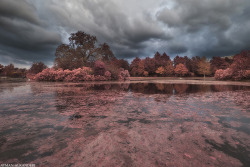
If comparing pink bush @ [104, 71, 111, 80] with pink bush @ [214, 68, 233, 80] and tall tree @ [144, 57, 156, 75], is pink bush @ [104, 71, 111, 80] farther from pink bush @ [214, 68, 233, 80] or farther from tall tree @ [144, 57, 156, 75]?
tall tree @ [144, 57, 156, 75]

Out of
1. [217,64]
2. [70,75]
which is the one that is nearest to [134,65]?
[70,75]

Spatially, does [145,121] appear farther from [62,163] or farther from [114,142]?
[62,163]

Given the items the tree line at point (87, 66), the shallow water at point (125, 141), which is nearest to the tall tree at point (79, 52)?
the tree line at point (87, 66)

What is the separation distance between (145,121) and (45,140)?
274cm

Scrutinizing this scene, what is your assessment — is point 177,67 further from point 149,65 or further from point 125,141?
point 125,141

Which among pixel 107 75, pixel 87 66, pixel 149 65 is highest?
pixel 149 65

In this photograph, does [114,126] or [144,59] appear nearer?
[114,126]

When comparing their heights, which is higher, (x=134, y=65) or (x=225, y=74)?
(x=134, y=65)

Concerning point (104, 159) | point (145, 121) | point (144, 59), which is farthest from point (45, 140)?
point (144, 59)

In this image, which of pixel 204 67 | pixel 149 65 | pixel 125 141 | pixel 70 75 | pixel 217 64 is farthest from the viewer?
pixel 217 64

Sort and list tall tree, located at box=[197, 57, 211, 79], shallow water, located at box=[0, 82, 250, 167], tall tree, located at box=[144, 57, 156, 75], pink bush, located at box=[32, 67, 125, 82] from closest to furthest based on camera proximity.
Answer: shallow water, located at box=[0, 82, 250, 167] → pink bush, located at box=[32, 67, 125, 82] → tall tree, located at box=[197, 57, 211, 79] → tall tree, located at box=[144, 57, 156, 75]

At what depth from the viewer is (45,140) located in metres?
2.67

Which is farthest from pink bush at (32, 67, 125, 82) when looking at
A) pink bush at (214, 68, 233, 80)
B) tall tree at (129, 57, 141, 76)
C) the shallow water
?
tall tree at (129, 57, 141, 76)

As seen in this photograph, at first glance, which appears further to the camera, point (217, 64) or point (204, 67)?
point (217, 64)
